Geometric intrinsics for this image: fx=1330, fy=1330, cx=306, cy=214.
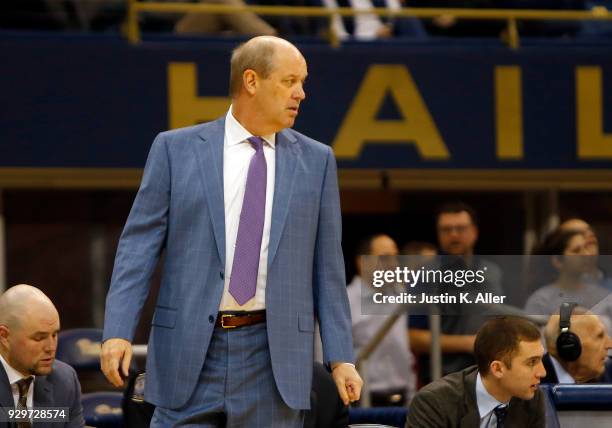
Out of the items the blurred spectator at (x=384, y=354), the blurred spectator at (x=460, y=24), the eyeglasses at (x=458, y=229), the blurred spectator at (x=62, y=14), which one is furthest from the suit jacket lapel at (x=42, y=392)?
the blurred spectator at (x=460, y=24)

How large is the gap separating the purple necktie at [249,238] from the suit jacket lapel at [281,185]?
0.12ft

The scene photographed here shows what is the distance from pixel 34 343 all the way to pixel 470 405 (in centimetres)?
168

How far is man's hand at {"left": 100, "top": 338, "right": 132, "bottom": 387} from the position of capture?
11.8 ft

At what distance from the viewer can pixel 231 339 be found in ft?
12.3

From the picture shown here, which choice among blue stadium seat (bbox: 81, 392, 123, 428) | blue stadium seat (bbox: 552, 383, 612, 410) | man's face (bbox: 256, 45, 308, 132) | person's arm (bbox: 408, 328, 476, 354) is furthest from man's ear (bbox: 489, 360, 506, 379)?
blue stadium seat (bbox: 81, 392, 123, 428)

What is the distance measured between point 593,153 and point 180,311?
19.6ft

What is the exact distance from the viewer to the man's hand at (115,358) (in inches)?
142

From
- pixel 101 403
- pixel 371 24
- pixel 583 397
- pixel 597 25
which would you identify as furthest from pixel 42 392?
pixel 597 25

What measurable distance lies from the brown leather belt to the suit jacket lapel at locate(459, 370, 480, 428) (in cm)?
147

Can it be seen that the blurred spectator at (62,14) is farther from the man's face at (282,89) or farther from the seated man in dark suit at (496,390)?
the man's face at (282,89)

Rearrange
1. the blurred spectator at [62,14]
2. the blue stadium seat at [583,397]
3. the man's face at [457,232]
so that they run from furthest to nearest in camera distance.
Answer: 1. the blurred spectator at [62,14]
2. the man's face at [457,232]
3. the blue stadium seat at [583,397]

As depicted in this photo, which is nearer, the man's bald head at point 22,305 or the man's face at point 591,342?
the man's bald head at point 22,305

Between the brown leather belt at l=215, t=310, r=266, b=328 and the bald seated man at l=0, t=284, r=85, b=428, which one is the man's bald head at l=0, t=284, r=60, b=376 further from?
the brown leather belt at l=215, t=310, r=266, b=328

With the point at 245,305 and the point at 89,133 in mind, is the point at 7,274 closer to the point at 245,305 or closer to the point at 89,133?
the point at 89,133
